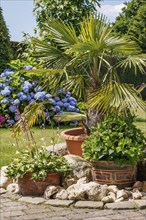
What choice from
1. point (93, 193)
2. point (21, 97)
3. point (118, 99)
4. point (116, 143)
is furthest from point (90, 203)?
point (21, 97)

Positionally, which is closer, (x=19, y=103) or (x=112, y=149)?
(x=112, y=149)

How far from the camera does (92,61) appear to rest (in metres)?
5.04

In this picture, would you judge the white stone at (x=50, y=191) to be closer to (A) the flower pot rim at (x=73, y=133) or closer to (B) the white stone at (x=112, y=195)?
(B) the white stone at (x=112, y=195)

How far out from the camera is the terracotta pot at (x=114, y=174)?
4180 mm

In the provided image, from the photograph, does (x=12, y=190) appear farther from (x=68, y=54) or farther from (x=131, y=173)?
(x=68, y=54)

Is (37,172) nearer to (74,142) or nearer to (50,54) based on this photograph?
(74,142)

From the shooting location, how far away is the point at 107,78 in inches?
203

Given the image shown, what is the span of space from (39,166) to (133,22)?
799 inches

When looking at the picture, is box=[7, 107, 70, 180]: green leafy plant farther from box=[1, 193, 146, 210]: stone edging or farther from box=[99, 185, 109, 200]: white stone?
box=[99, 185, 109, 200]: white stone

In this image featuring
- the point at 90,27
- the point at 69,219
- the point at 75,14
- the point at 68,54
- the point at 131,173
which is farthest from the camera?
the point at 75,14

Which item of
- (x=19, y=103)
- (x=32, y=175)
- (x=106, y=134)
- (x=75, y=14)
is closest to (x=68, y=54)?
(x=106, y=134)

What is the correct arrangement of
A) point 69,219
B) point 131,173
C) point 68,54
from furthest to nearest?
point 68,54
point 131,173
point 69,219

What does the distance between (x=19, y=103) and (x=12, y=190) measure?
16.7ft

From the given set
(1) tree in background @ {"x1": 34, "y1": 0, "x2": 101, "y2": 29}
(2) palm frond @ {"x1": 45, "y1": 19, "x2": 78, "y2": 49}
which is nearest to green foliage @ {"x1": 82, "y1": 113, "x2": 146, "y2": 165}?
(2) palm frond @ {"x1": 45, "y1": 19, "x2": 78, "y2": 49}
